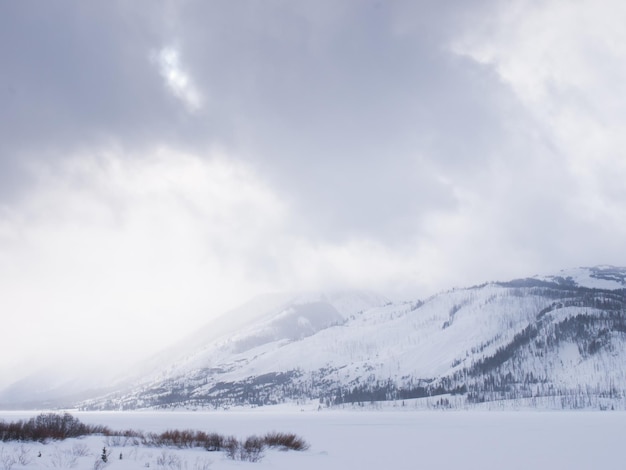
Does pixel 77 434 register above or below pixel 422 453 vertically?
above

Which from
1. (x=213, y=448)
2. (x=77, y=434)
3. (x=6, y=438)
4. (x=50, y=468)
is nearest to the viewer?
(x=50, y=468)

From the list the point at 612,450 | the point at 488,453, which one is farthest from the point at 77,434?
the point at 612,450

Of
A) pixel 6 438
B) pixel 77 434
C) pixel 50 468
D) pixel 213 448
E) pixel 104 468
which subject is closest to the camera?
pixel 50 468

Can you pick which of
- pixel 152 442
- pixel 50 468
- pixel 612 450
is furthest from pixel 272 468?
pixel 612 450

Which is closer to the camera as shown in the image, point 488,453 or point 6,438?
point 6,438

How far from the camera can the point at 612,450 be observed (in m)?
44.8

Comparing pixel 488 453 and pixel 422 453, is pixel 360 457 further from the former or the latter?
pixel 488 453

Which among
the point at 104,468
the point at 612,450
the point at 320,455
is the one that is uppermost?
the point at 104,468

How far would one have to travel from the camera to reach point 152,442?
37.5 meters

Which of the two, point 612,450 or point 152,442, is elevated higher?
point 152,442

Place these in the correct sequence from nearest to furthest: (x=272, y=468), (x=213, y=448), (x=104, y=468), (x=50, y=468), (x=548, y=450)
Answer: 1. (x=50, y=468)
2. (x=104, y=468)
3. (x=272, y=468)
4. (x=213, y=448)
5. (x=548, y=450)

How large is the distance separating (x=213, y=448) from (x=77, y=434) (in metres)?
13.2

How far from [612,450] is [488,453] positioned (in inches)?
516

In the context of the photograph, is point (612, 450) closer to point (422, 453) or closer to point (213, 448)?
point (422, 453)
